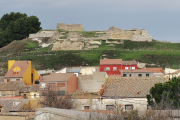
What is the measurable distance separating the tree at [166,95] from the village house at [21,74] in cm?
Result: 2821

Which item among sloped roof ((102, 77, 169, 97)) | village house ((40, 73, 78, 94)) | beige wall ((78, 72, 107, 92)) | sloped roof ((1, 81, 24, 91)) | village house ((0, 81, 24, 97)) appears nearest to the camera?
sloped roof ((102, 77, 169, 97))

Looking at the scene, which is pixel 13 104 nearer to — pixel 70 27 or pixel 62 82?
pixel 62 82

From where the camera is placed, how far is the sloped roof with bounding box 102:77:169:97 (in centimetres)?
3169

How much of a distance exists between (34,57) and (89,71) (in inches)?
844

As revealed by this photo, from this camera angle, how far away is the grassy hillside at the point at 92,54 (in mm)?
73688

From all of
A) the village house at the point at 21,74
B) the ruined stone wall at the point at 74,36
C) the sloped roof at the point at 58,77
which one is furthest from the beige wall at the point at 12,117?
the ruined stone wall at the point at 74,36

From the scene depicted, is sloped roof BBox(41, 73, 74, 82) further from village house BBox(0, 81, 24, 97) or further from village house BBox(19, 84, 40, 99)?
village house BBox(0, 81, 24, 97)

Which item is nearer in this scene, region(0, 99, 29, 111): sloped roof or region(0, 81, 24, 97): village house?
region(0, 99, 29, 111): sloped roof

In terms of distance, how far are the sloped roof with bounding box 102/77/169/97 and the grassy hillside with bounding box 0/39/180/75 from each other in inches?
1459

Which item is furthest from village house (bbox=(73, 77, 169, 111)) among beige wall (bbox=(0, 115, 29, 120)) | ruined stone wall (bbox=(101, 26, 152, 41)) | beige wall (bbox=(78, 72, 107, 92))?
ruined stone wall (bbox=(101, 26, 152, 41))

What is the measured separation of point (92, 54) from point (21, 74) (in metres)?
26.3

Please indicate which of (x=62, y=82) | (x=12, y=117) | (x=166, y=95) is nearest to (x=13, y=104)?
(x=12, y=117)

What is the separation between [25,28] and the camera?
99875 mm

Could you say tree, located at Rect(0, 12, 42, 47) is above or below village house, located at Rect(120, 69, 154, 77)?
above
